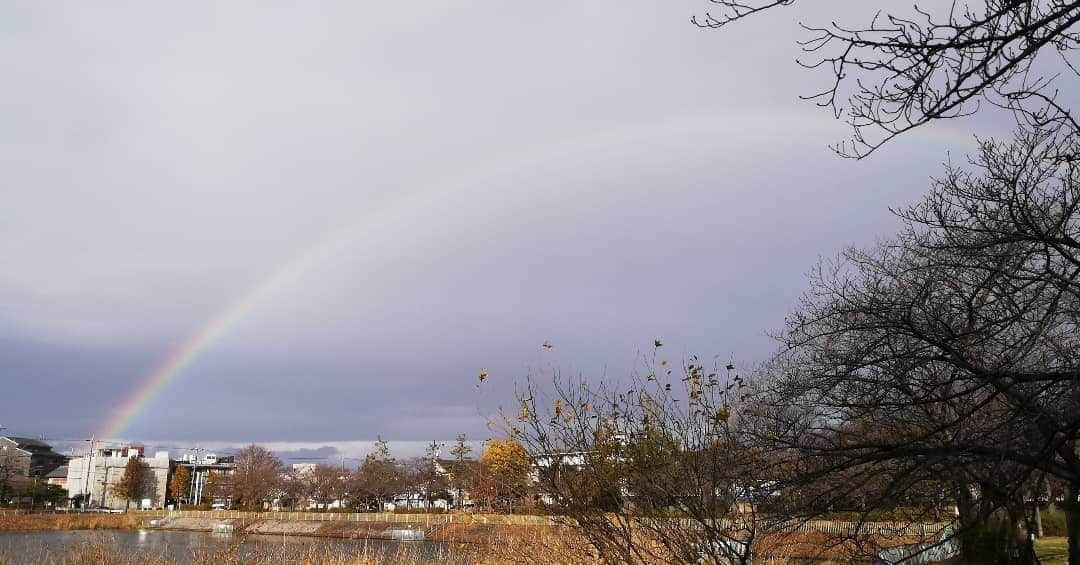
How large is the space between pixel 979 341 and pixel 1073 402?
1351 millimetres

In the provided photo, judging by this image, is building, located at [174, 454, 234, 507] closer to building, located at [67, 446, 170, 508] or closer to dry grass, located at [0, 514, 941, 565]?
building, located at [67, 446, 170, 508]

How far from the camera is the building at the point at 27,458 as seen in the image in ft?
333

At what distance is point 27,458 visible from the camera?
11369 centimetres

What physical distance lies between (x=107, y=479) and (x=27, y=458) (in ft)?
51.2

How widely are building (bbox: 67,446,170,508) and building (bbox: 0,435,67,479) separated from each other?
18.3 feet

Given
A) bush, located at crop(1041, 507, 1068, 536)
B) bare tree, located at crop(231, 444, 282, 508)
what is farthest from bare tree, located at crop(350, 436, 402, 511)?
bush, located at crop(1041, 507, 1068, 536)

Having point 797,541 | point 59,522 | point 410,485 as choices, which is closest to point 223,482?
point 410,485

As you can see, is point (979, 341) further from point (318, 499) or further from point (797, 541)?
point (318, 499)

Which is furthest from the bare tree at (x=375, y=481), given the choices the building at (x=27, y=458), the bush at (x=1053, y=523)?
the bush at (x=1053, y=523)

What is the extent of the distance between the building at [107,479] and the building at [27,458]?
5.57 meters

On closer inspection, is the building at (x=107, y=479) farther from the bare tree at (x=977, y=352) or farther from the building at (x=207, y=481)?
the bare tree at (x=977, y=352)

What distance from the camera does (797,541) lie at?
9.89 metres

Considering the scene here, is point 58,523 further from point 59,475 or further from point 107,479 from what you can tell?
point 59,475

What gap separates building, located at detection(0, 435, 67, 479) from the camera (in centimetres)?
10144
